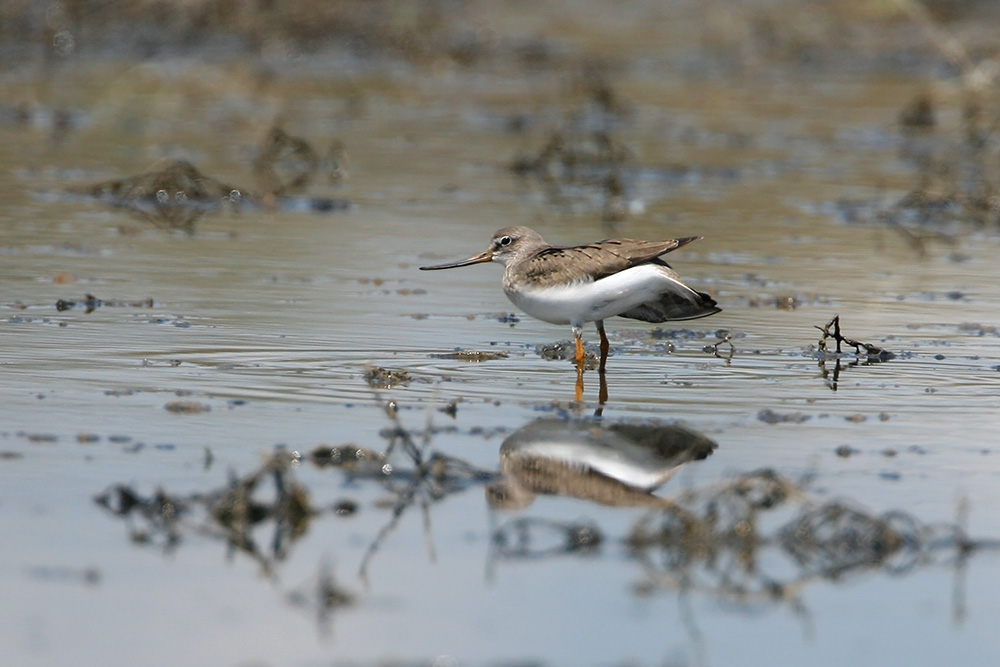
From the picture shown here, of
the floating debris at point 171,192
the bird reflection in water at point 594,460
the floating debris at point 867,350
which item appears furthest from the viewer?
the floating debris at point 171,192

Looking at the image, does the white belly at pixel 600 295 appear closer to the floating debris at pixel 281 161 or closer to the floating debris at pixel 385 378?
the floating debris at pixel 385 378

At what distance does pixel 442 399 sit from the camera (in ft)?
26.7

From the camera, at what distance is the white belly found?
29.0 feet

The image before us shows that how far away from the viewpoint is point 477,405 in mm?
8062

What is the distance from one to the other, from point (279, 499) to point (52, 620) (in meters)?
1.14

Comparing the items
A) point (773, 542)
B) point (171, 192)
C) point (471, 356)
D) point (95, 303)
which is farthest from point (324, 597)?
point (171, 192)

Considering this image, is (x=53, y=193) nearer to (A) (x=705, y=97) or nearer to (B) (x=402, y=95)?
(B) (x=402, y=95)

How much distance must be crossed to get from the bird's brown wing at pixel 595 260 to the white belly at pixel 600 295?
0.04 meters

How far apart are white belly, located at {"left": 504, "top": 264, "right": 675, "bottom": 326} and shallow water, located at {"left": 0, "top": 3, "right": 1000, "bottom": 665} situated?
0.38 meters

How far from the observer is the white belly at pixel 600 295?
884 centimetres

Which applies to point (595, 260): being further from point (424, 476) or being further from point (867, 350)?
point (424, 476)

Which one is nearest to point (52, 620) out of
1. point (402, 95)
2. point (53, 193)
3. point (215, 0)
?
point (53, 193)

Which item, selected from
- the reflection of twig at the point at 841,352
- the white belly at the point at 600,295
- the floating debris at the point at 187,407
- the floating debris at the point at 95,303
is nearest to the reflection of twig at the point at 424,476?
the floating debris at the point at 187,407

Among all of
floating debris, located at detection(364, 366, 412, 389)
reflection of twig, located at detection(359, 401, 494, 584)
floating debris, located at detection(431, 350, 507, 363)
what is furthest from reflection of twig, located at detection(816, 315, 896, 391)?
reflection of twig, located at detection(359, 401, 494, 584)
